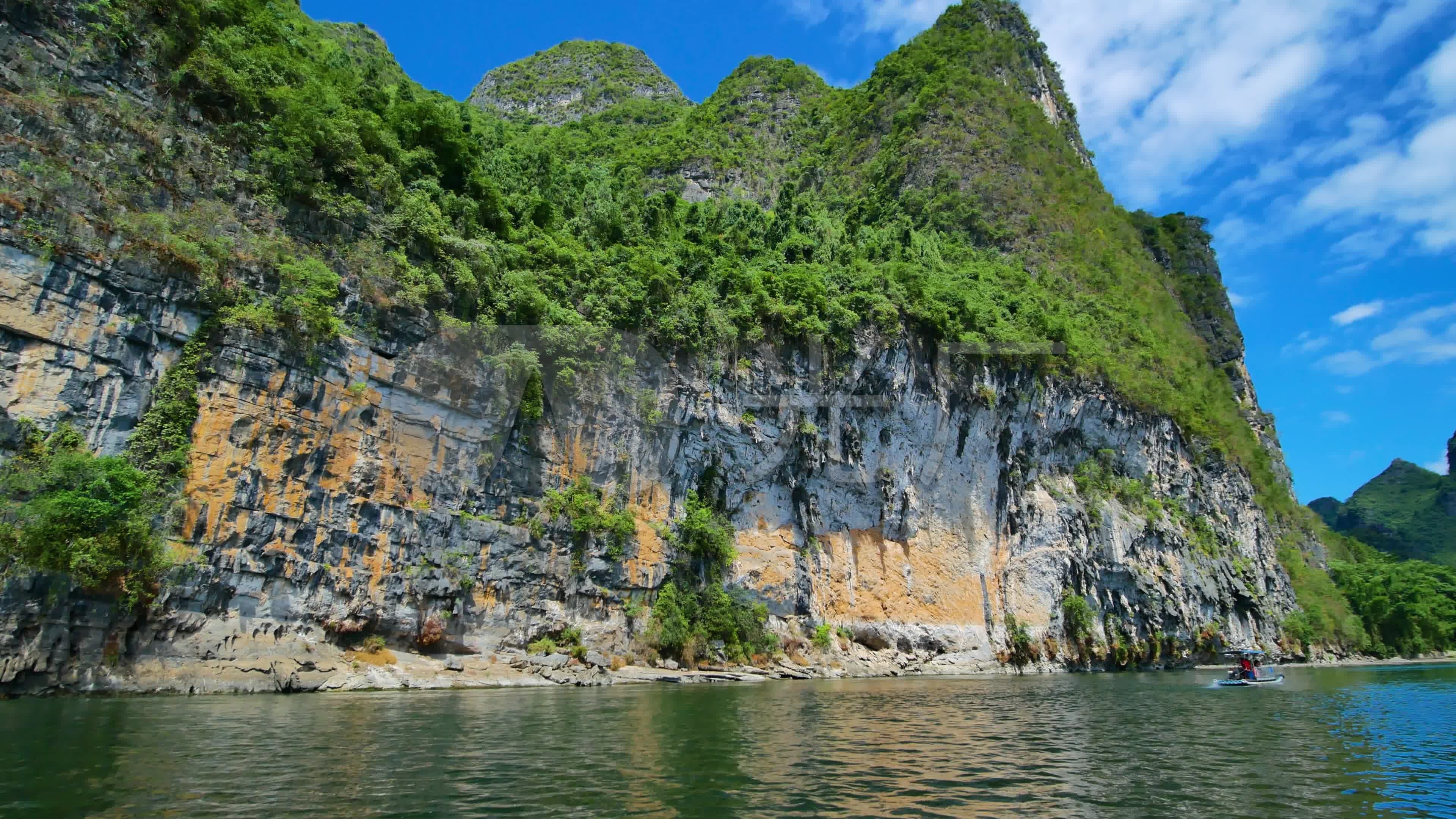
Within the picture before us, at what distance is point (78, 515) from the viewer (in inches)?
702

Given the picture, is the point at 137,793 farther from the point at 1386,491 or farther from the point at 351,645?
the point at 1386,491

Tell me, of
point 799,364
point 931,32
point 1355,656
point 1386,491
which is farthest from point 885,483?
point 1386,491

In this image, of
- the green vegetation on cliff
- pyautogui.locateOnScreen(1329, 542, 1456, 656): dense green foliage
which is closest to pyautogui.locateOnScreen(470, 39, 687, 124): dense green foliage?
the green vegetation on cliff

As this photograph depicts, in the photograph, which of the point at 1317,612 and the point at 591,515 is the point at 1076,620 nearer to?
the point at 591,515

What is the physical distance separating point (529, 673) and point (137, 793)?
Result: 17.1m

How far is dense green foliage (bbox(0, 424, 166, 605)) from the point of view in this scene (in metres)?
17.2

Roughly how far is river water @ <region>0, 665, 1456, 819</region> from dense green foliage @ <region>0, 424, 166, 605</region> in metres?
2.89

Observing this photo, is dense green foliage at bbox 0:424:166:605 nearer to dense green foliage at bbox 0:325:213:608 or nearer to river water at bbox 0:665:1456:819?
dense green foliage at bbox 0:325:213:608

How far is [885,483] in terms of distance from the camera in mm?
37312

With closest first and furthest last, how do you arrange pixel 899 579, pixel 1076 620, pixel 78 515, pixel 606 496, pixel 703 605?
1. pixel 78 515
2. pixel 606 496
3. pixel 703 605
4. pixel 899 579
5. pixel 1076 620

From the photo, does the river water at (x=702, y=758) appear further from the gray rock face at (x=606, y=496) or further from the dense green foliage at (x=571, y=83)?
the dense green foliage at (x=571, y=83)

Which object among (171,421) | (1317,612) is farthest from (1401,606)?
(171,421)

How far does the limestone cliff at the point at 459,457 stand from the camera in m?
19.5

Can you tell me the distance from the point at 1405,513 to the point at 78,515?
147514 millimetres
